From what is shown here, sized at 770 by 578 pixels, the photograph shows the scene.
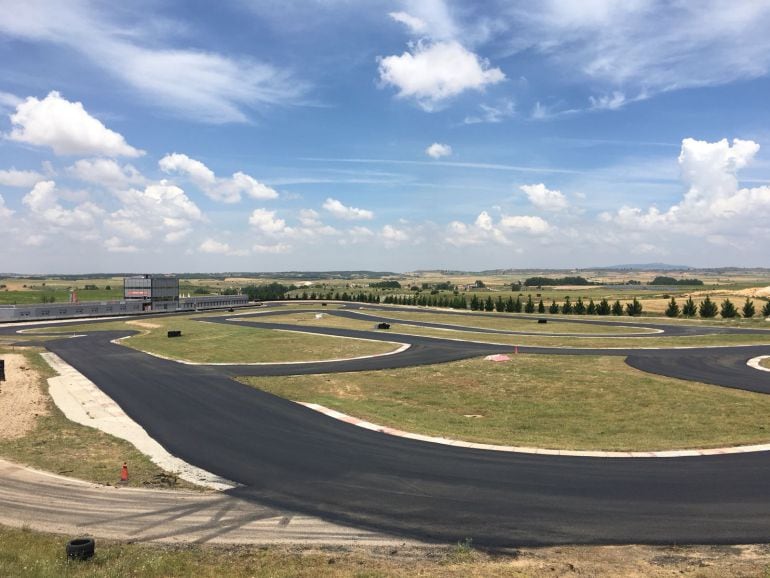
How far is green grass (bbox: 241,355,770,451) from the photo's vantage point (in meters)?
19.7

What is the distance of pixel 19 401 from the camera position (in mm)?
26062

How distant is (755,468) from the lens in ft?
51.3

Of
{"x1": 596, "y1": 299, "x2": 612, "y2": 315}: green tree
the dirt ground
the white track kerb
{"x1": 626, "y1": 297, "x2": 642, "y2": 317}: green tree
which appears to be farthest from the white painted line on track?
{"x1": 596, "y1": 299, "x2": 612, "y2": 315}: green tree

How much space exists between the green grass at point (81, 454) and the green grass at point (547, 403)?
9521 mm

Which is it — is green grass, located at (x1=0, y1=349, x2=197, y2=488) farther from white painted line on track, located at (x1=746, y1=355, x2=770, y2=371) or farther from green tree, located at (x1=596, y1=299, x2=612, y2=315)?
green tree, located at (x1=596, y1=299, x2=612, y2=315)

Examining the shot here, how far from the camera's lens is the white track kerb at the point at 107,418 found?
53.0ft

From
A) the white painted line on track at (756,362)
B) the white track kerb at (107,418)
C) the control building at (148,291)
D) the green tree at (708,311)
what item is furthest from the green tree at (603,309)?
the control building at (148,291)

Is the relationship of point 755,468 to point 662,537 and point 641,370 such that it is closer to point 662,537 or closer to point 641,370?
point 662,537

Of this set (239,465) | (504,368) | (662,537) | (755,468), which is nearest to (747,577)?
(662,537)

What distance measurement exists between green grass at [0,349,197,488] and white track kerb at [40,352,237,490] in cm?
42

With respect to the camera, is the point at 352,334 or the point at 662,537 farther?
the point at 352,334

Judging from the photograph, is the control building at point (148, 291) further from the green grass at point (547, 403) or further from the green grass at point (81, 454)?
the green grass at point (81, 454)

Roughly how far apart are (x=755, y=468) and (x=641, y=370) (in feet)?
58.2

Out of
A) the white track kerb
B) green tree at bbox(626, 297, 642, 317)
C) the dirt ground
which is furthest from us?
green tree at bbox(626, 297, 642, 317)
